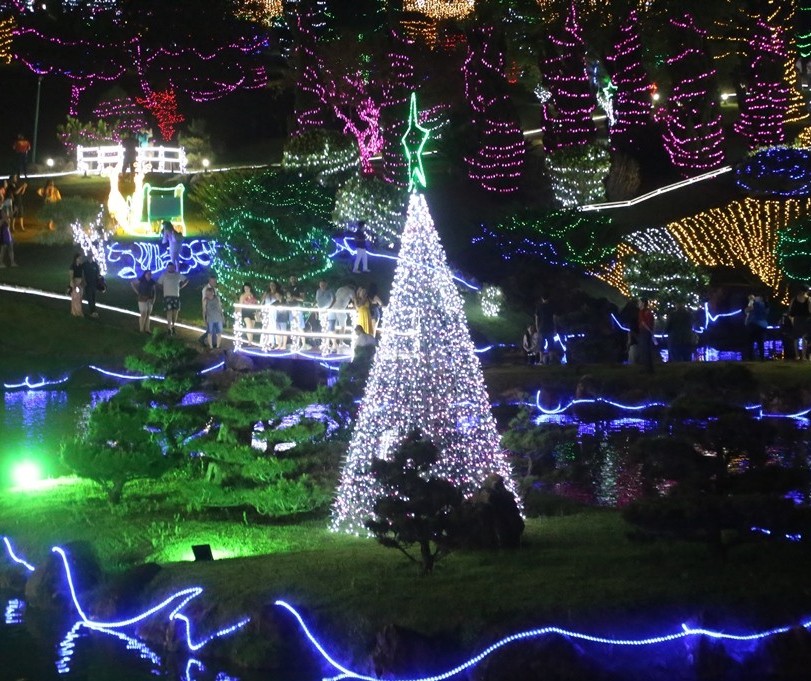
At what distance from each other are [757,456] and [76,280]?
722 inches

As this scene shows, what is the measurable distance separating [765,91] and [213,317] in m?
24.9

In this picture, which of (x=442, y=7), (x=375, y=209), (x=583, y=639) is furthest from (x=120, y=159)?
(x=583, y=639)

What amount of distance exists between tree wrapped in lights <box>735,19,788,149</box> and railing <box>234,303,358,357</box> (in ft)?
77.7

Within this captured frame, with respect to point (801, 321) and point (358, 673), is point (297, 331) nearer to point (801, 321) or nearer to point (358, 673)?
point (801, 321)

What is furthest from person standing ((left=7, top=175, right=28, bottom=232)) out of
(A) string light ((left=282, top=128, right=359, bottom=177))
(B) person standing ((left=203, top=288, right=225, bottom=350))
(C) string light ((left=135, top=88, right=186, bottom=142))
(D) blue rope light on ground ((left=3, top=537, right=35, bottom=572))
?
(D) blue rope light on ground ((left=3, top=537, right=35, bottom=572))

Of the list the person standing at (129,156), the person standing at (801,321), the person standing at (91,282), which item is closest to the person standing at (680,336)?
the person standing at (801,321)

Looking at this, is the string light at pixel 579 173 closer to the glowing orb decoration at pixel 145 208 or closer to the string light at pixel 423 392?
the glowing orb decoration at pixel 145 208

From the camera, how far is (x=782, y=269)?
33.2 m

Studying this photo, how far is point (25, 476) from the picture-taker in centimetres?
1600

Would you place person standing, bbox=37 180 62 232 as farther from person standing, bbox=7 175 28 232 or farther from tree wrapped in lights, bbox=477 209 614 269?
tree wrapped in lights, bbox=477 209 614 269

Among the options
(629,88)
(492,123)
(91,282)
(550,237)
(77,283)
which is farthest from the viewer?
(629,88)

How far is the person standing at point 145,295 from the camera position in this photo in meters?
26.6

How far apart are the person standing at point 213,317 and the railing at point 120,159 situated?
16.1 m

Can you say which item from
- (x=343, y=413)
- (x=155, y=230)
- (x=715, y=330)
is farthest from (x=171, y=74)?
(x=343, y=413)
